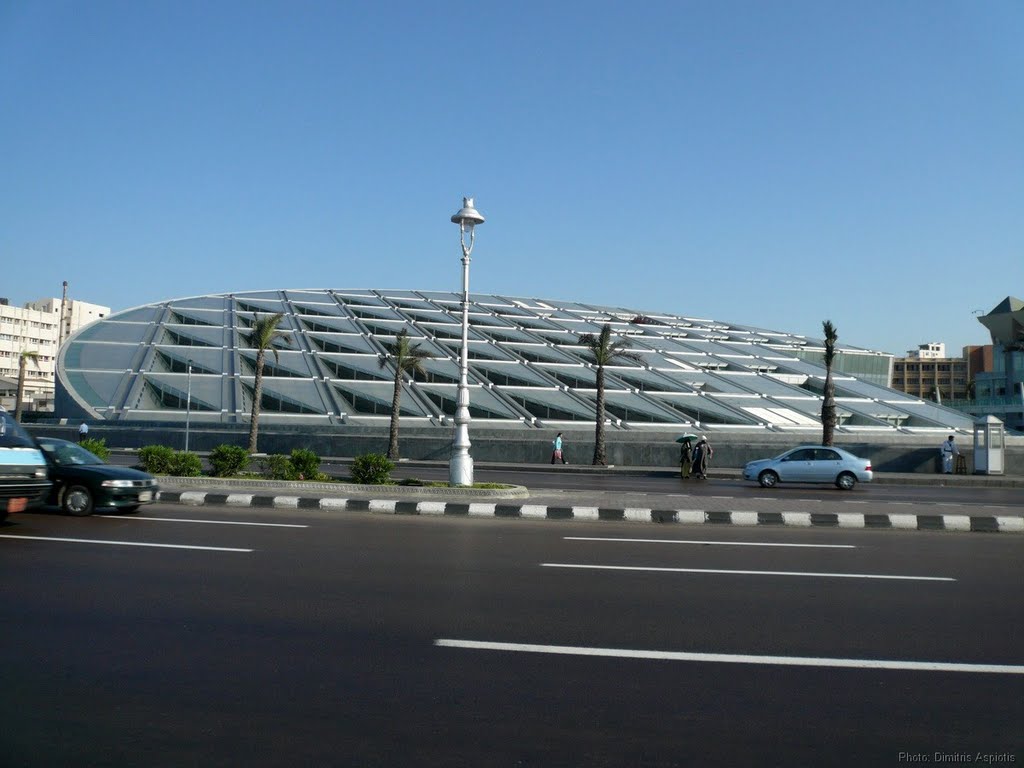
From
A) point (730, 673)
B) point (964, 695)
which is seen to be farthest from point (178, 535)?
point (964, 695)

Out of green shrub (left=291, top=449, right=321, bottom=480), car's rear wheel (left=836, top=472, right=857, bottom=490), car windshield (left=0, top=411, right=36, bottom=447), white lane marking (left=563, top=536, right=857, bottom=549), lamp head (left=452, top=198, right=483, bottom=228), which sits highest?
lamp head (left=452, top=198, right=483, bottom=228)

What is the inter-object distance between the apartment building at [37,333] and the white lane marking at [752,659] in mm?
110283

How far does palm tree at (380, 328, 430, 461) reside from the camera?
33.9 m

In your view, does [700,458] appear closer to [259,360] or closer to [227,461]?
[227,461]

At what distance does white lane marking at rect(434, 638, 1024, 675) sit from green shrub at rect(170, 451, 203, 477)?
15.2 meters

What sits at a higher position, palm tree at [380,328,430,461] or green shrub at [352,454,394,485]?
palm tree at [380,328,430,461]

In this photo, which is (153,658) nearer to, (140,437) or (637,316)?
(140,437)

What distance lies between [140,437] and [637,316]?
118 feet

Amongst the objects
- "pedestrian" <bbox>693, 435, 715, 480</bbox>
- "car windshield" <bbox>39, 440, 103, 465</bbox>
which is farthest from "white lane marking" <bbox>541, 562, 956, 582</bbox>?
"pedestrian" <bbox>693, 435, 715, 480</bbox>

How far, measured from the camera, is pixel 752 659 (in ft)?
19.3

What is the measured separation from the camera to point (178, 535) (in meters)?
11.8

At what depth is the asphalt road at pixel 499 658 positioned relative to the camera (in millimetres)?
4352

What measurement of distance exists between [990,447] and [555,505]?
918 inches

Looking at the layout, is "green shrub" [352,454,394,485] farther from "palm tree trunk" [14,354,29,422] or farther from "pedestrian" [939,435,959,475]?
"pedestrian" [939,435,959,475]
